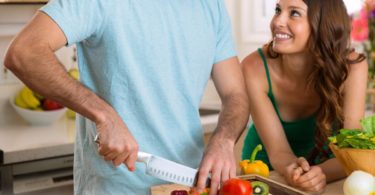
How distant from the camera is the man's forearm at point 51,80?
3.99ft

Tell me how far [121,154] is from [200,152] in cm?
45

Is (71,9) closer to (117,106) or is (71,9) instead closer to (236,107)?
(117,106)

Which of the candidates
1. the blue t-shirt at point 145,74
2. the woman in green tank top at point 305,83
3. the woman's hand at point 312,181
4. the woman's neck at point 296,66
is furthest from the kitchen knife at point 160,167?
the woman's neck at point 296,66

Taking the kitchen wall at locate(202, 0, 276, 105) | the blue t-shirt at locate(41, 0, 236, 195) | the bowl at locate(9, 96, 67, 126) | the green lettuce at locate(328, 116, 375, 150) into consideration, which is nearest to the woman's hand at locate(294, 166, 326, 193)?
the green lettuce at locate(328, 116, 375, 150)

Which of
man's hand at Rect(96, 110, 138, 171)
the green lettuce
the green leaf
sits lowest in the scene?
the green lettuce

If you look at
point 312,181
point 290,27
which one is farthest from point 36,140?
point 312,181

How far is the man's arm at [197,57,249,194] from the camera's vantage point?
1.33 meters

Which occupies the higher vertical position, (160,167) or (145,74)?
(145,74)

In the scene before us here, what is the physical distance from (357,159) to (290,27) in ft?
1.74

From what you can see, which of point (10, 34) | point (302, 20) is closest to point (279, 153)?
point (302, 20)

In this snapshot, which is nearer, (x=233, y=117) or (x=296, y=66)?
(x=233, y=117)

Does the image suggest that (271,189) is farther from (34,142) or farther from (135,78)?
(34,142)

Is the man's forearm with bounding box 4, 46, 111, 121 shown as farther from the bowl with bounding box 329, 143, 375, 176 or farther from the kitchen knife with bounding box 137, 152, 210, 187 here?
the bowl with bounding box 329, 143, 375, 176

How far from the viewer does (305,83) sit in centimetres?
199
